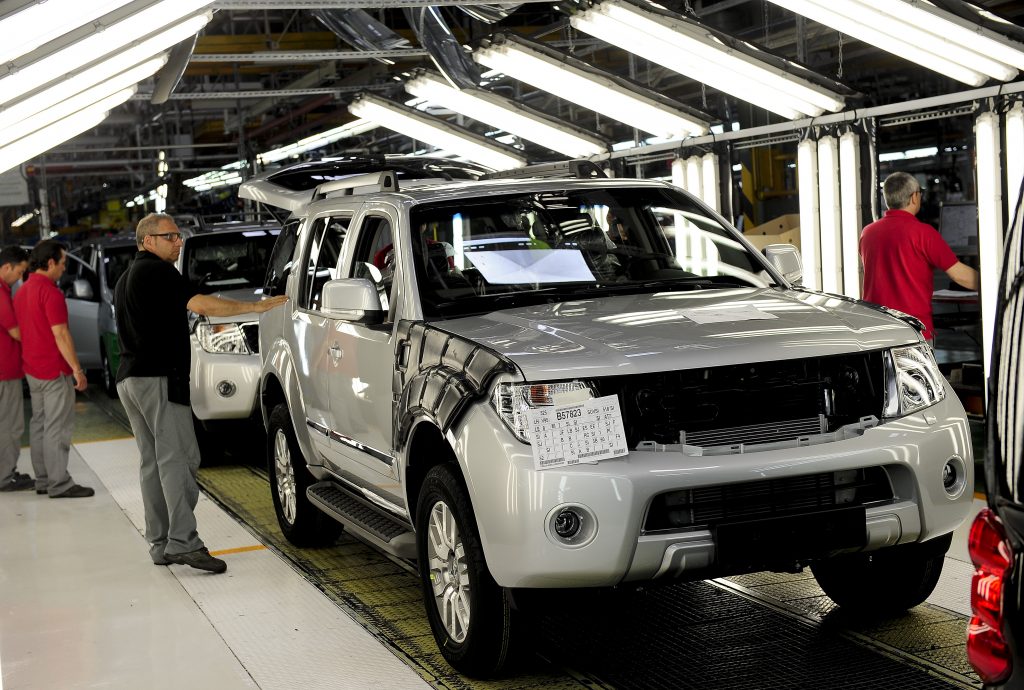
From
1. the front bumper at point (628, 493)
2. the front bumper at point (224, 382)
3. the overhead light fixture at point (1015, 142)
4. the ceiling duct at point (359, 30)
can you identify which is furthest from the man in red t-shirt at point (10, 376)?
the overhead light fixture at point (1015, 142)

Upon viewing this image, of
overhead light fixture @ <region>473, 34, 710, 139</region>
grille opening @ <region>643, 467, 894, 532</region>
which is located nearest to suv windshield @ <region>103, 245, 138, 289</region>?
overhead light fixture @ <region>473, 34, 710, 139</region>

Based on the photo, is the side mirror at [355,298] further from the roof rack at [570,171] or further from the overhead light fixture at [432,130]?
the overhead light fixture at [432,130]

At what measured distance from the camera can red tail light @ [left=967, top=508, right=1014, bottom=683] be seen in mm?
2318

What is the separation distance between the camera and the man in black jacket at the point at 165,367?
669 cm

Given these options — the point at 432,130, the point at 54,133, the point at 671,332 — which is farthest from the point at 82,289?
the point at 671,332

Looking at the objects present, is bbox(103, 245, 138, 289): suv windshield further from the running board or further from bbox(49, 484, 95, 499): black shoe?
the running board

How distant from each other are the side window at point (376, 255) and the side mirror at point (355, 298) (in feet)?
0.55

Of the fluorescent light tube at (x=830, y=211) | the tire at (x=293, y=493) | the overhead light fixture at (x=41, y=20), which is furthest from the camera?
the fluorescent light tube at (x=830, y=211)

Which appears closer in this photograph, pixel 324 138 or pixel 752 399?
pixel 752 399

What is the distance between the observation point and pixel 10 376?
953cm

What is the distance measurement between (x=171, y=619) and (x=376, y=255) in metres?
1.95

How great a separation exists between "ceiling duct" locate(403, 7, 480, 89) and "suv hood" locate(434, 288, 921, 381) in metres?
6.58

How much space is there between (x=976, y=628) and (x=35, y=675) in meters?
4.08

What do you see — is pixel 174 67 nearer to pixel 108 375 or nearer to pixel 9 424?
pixel 9 424
